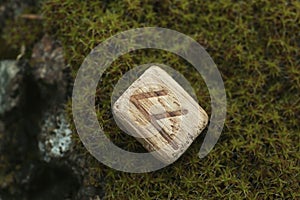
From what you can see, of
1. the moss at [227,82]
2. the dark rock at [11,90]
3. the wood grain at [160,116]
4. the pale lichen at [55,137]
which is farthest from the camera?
the dark rock at [11,90]

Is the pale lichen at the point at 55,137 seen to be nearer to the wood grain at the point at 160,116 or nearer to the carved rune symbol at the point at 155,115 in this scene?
the wood grain at the point at 160,116

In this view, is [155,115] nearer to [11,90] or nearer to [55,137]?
[55,137]

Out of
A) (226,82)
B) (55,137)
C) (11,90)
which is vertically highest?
(226,82)

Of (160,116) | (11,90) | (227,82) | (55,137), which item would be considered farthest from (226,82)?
(11,90)

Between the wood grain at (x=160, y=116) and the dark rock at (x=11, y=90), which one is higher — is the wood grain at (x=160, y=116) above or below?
above

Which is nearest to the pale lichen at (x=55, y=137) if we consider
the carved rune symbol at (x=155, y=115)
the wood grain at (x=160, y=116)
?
the wood grain at (x=160, y=116)

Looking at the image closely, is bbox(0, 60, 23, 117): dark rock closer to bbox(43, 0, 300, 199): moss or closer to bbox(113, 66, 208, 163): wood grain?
bbox(43, 0, 300, 199): moss

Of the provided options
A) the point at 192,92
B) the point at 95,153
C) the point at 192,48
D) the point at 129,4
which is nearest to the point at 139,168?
the point at 95,153
